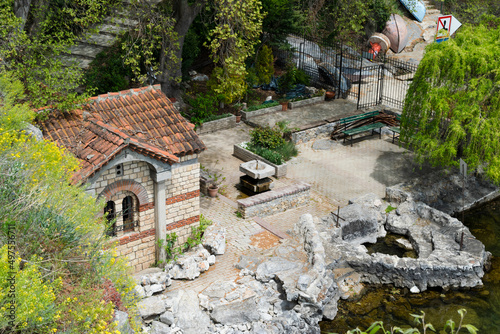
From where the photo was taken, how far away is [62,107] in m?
15.9

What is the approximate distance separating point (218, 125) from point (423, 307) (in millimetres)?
13144

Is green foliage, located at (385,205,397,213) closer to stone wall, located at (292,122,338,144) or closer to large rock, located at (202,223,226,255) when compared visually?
stone wall, located at (292,122,338,144)

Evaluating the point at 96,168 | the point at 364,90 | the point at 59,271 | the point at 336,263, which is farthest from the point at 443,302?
the point at 364,90

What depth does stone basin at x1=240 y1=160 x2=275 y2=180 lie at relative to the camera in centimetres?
2020

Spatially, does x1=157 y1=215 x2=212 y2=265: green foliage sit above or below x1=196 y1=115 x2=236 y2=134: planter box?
below

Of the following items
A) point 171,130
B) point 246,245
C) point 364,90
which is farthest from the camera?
point 364,90

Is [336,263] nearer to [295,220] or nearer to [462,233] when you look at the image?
[295,220]

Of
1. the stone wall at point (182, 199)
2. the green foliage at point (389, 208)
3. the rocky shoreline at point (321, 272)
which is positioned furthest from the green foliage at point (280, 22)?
the stone wall at point (182, 199)

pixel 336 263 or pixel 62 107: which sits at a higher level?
pixel 62 107

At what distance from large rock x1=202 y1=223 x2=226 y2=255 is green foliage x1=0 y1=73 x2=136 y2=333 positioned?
217 inches

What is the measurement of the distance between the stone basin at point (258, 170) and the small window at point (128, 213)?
559 centimetres

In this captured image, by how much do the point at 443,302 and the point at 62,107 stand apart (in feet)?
39.7

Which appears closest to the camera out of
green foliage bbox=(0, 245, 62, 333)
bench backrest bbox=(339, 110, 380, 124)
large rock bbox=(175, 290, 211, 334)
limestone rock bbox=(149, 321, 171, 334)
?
green foliage bbox=(0, 245, 62, 333)

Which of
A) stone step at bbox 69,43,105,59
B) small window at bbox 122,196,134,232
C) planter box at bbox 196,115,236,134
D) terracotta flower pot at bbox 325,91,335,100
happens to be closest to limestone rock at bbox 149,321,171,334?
small window at bbox 122,196,134,232
